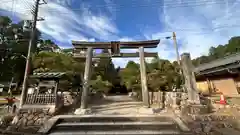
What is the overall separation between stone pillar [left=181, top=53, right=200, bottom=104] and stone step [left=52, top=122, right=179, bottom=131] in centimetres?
205

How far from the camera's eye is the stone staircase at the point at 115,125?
5934 mm

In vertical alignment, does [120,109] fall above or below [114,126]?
above

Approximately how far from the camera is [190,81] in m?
8.02

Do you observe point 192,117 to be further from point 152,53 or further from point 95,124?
point 152,53

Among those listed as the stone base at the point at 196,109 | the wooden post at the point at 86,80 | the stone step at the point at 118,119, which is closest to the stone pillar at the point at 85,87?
the wooden post at the point at 86,80

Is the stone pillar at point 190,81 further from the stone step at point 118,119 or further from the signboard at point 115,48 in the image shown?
the signboard at point 115,48

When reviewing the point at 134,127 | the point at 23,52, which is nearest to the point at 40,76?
the point at 134,127

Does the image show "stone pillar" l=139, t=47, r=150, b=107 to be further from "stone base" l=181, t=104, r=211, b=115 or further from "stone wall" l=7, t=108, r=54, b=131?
"stone wall" l=7, t=108, r=54, b=131

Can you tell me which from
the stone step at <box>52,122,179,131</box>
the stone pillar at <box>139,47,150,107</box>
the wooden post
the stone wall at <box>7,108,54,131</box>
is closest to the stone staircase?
the stone step at <box>52,122,179,131</box>

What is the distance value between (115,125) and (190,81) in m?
4.71

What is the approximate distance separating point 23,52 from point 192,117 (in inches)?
1163

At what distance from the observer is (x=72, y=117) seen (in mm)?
7289

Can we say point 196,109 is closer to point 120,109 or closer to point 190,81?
point 190,81

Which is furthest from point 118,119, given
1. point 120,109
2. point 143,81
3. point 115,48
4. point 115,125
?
point 115,48
